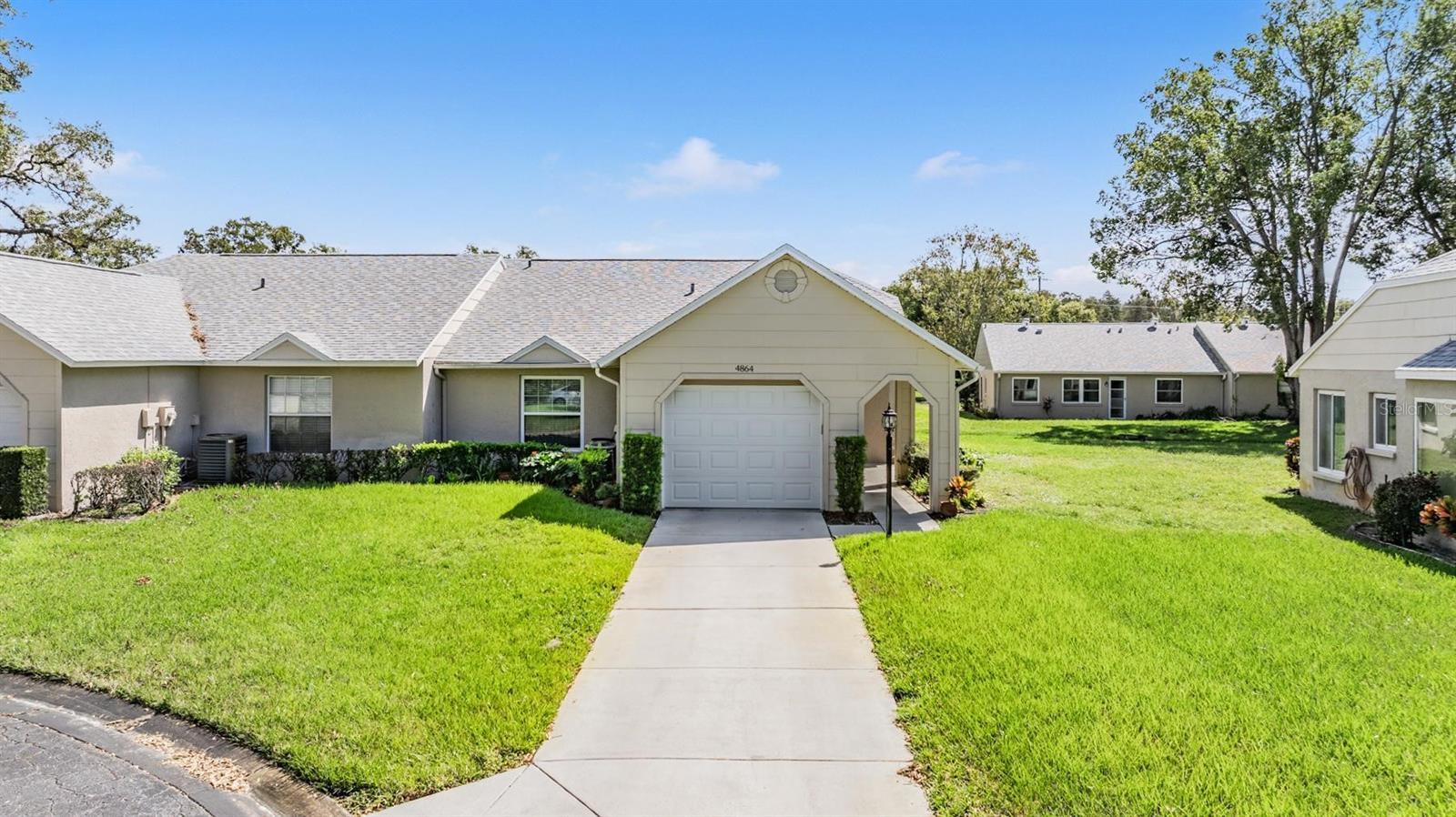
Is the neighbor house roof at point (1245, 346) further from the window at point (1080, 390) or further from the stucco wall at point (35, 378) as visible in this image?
the stucco wall at point (35, 378)

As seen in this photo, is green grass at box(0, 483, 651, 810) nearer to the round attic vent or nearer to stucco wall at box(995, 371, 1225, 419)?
the round attic vent

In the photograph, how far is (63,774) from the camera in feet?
16.3

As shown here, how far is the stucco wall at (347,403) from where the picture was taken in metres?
15.4

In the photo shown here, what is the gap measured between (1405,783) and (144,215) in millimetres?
36183

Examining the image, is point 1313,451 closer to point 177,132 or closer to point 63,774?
point 63,774

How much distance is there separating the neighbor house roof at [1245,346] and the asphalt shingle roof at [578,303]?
2801 cm

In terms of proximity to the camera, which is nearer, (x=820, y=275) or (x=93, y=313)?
(x=820, y=275)

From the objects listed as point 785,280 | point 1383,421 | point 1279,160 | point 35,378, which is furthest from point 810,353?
point 1279,160

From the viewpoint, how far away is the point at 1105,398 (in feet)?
119

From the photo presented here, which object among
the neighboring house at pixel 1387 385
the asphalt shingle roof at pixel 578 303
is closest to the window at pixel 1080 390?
the neighboring house at pixel 1387 385

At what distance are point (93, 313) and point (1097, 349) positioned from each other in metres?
38.7

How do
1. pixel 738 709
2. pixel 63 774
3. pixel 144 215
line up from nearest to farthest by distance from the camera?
1. pixel 63 774
2. pixel 738 709
3. pixel 144 215

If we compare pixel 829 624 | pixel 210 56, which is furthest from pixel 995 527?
pixel 210 56

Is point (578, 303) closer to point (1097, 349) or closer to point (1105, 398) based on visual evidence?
point (1105, 398)
